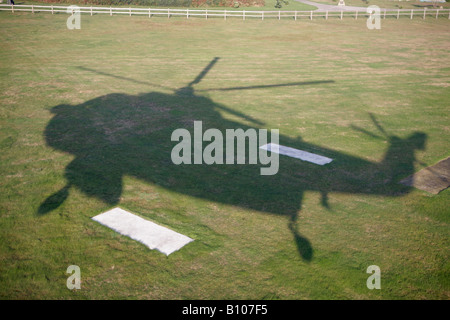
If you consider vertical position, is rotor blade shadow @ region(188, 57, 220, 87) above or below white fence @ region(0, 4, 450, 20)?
below

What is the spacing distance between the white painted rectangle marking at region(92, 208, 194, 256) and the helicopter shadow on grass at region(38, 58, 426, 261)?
0.40m

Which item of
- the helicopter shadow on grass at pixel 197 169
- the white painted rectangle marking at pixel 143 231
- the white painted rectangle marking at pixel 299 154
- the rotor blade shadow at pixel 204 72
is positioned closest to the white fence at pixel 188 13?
the rotor blade shadow at pixel 204 72

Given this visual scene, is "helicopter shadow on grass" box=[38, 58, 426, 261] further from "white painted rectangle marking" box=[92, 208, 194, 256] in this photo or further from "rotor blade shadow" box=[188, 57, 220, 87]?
"rotor blade shadow" box=[188, 57, 220, 87]

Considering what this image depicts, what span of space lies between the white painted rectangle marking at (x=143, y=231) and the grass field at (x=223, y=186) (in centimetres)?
12

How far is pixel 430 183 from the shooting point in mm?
5980

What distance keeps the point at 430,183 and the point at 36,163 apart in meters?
6.85

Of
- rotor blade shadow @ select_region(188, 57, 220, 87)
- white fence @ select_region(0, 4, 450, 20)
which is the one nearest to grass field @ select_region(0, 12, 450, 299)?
rotor blade shadow @ select_region(188, 57, 220, 87)

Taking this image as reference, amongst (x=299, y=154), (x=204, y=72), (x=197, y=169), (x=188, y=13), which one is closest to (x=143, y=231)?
(x=197, y=169)

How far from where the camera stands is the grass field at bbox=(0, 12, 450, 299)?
3.90 metres

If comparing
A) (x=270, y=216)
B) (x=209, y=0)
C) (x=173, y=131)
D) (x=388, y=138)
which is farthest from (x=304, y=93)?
(x=209, y=0)

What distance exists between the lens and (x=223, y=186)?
5.88m

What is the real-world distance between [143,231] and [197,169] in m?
2.05
